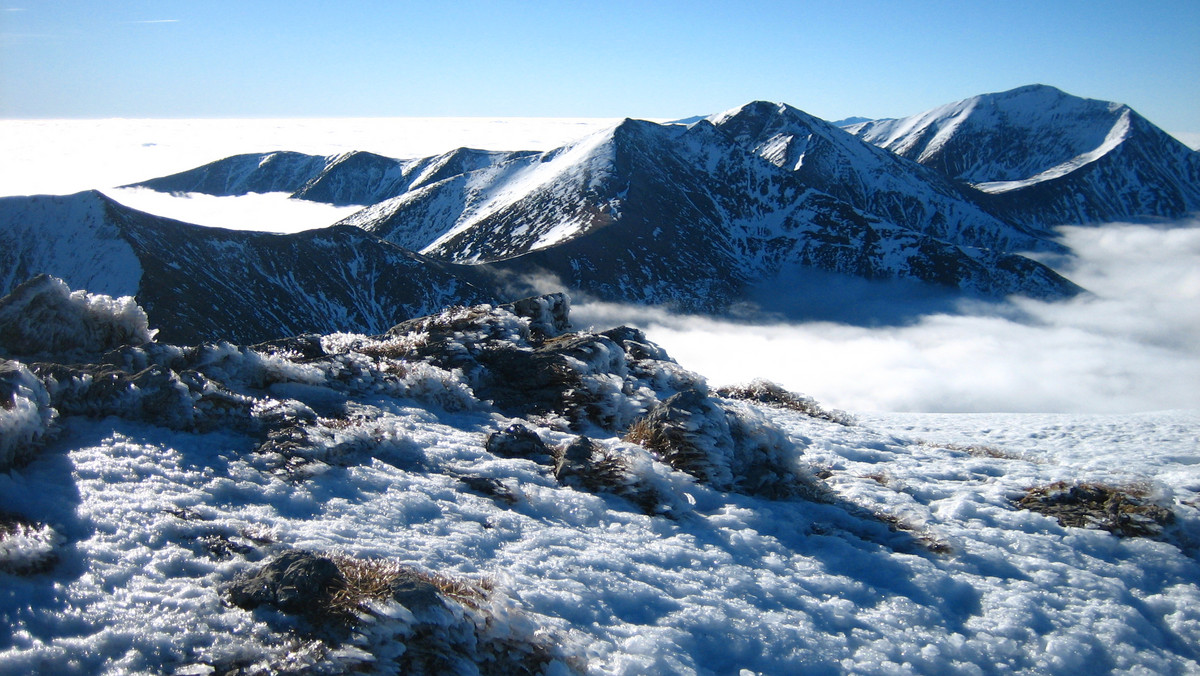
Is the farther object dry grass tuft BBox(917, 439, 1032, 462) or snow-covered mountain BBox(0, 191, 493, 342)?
snow-covered mountain BBox(0, 191, 493, 342)

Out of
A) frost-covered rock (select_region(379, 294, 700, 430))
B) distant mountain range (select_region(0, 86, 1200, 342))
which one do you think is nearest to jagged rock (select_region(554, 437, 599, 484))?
frost-covered rock (select_region(379, 294, 700, 430))

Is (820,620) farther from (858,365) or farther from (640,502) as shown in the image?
(858,365)

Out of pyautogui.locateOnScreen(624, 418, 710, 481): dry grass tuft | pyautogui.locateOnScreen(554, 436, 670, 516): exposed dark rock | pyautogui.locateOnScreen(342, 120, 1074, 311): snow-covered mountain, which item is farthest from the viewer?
pyautogui.locateOnScreen(342, 120, 1074, 311): snow-covered mountain

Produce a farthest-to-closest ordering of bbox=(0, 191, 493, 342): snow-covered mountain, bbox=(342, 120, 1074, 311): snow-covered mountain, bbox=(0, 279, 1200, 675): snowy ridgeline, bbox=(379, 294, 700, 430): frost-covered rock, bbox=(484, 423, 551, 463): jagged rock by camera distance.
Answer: bbox=(342, 120, 1074, 311): snow-covered mountain, bbox=(0, 191, 493, 342): snow-covered mountain, bbox=(379, 294, 700, 430): frost-covered rock, bbox=(484, 423, 551, 463): jagged rock, bbox=(0, 279, 1200, 675): snowy ridgeline

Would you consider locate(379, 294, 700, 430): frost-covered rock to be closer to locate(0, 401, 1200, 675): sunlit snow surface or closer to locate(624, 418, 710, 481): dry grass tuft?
locate(624, 418, 710, 481): dry grass tuft

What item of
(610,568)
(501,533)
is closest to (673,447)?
(610,568)

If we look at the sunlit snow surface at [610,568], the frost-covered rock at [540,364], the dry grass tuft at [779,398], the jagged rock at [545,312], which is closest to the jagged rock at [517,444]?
the sunlit snow surface at [610,568]

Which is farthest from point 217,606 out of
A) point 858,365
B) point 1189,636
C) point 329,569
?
point 858,365
